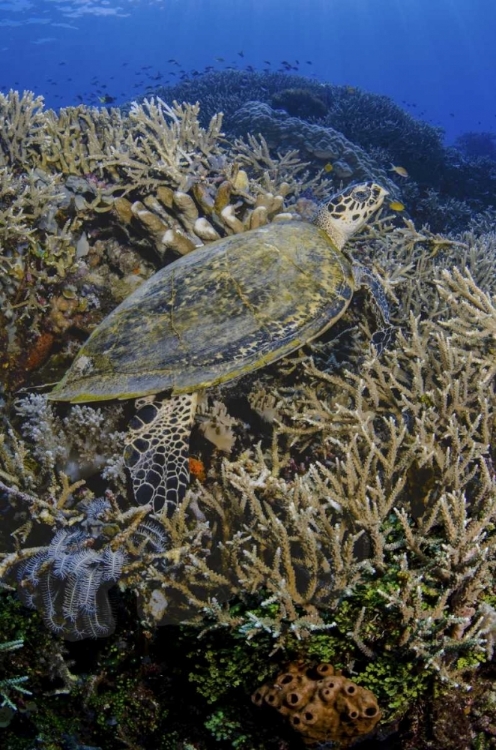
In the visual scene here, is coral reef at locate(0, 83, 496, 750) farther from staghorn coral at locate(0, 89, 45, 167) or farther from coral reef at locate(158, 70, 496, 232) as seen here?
coral reef at locate(158, 70, 496, 232)

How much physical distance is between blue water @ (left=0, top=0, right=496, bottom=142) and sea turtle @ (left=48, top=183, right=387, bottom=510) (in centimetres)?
7369

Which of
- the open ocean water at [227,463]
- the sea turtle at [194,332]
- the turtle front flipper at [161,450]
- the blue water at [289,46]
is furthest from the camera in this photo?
the blue water at [289,46]

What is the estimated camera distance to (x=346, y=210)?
436 centimetres

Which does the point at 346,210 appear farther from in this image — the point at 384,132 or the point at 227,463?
the point at 384,132

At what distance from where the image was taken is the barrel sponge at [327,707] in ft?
4.72

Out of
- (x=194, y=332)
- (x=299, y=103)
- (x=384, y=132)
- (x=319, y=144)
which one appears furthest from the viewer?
(x=299, y=103)

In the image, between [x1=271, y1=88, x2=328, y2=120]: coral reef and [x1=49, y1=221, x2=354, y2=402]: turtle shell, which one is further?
[x1=271, y1=88, x2=328, y2=120]: coral reef

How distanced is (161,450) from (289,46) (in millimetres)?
121706

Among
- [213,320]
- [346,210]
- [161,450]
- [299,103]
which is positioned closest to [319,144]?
[299,103]

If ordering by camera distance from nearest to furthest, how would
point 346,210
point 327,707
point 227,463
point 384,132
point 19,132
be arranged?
point 327,707 < point 227,463 < point 346,210 < point 19,132 < point 384,132

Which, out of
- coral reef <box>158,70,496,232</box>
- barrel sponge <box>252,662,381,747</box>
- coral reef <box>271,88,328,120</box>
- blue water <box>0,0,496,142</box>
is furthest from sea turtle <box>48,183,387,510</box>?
blue water <box>0,0,496,142</box>

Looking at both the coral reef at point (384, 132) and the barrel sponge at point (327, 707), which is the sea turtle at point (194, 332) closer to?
the barrel sponge at point (327, 707)

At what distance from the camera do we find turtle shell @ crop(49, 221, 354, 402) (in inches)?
119

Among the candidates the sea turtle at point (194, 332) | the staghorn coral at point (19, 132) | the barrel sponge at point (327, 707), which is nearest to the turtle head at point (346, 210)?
the sea turtle at point (194, 332)
